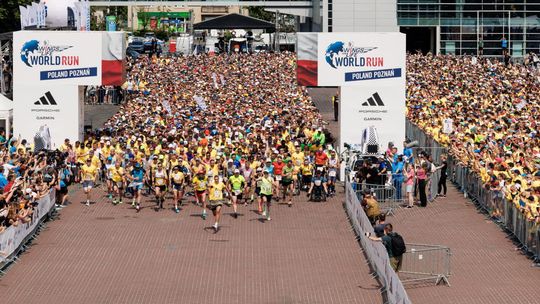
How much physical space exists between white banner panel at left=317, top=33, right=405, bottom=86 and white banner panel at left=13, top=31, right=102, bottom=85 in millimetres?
6985

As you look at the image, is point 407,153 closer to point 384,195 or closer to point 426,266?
point 384,195

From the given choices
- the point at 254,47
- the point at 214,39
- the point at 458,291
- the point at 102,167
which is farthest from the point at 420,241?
the point at 214,39

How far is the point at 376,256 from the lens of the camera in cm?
2323

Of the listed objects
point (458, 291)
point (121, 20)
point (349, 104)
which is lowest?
point (458, 291)

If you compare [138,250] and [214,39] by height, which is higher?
[214,39]

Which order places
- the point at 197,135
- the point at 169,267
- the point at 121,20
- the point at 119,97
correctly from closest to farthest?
the point at 169,267
the point at 197,135
the point at 119,97
the point at 121,20

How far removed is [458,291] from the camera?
73.0ft

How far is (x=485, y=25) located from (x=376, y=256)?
224 feet

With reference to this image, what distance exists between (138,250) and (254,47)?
7332 centimetres

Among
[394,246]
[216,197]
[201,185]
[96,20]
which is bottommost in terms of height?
[394,246]

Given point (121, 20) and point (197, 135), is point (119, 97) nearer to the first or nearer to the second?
point (197, 135)

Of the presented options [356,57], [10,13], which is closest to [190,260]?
[356,57]

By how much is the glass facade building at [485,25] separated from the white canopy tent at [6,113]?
52068mm

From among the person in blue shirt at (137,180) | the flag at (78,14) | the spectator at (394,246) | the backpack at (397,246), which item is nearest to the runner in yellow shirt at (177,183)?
the person in blue shirt at (137,180)
